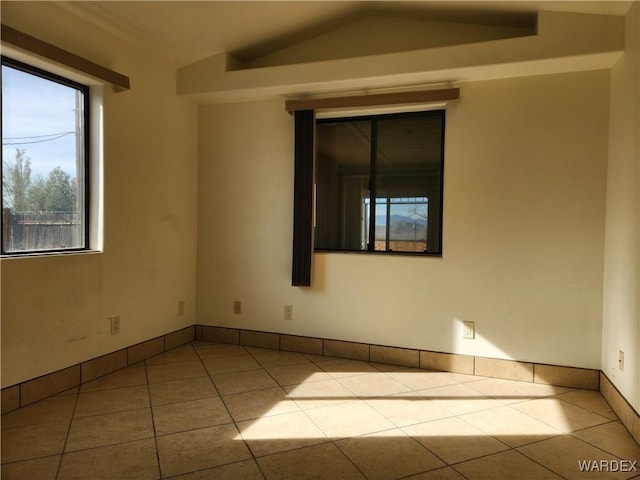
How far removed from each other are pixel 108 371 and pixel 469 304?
8.60ft

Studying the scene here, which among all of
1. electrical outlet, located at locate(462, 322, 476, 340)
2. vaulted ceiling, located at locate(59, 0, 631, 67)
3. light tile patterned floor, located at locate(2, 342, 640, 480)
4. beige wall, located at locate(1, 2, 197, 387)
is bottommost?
light tile patterned floor, located at locate(2, 342, 640, 480)

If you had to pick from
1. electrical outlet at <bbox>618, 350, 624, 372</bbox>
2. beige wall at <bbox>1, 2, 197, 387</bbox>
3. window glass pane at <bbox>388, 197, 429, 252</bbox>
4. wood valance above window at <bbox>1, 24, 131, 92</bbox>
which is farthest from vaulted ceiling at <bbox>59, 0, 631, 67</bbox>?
electrical outlet at <bbox>618, 350, 624, 372</bbox>

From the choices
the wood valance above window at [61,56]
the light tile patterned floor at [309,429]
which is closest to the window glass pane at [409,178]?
the light tile patterned floor at [309,429]

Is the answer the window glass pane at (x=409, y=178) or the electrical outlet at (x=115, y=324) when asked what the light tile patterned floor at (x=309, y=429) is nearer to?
the electrical outlet at (x=115, y=324)

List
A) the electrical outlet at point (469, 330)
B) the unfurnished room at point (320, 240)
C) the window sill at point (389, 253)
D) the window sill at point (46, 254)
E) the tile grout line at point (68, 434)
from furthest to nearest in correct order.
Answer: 1. the window sill at point (389, 253)
2. the electrical outlet at point (469, 330)
3. the window sill at point (46, 254)
4. the unfurnished room at point (320, 240)
5. the tile grout line at point (68, 434)

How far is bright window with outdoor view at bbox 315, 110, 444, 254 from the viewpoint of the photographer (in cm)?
337

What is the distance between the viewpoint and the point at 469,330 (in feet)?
10.2

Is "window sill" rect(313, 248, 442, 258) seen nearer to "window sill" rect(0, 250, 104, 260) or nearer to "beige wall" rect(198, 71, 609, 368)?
"beige wall" rect(198, 71, 609, 368)

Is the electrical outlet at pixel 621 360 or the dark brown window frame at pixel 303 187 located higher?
the dark brown window frame at pixel 303 187

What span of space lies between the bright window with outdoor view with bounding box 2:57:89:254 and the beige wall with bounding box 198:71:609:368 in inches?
49.4

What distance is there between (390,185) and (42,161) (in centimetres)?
241

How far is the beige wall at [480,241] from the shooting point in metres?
2.85

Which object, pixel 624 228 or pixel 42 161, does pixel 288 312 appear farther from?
pixel 624 228

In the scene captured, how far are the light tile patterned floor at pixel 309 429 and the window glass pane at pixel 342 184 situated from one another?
1.13 metres
